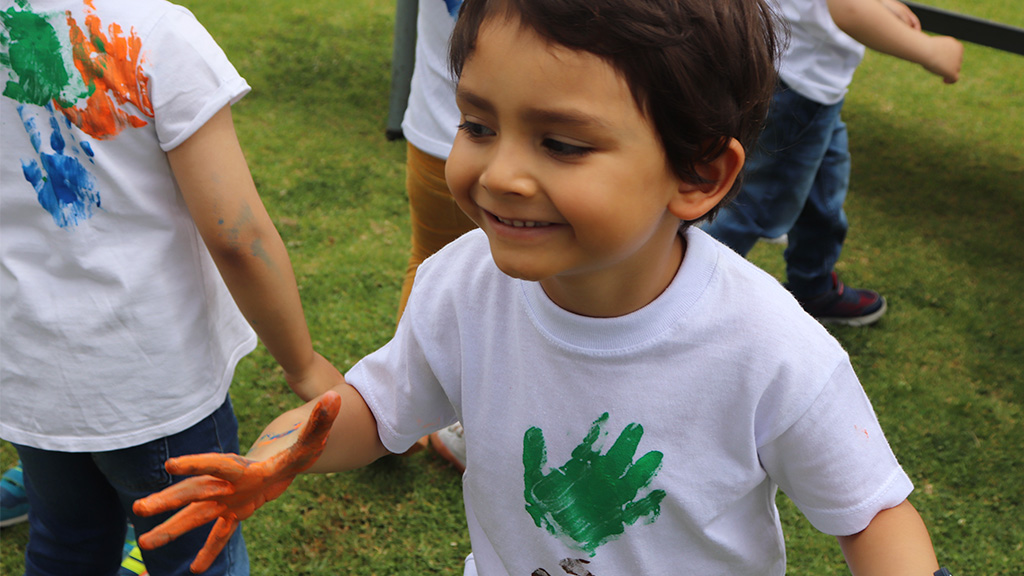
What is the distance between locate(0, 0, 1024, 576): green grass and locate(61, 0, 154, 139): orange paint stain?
4.51 feet

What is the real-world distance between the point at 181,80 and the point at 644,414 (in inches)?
33.6

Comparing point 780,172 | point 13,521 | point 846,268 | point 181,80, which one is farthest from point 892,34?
point 13,521

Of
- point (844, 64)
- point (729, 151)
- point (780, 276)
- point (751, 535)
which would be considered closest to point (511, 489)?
point (751, 535)

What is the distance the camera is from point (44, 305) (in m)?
1.46

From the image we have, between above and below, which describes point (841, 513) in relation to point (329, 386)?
above

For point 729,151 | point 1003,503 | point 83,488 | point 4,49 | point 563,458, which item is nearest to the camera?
point 729,151

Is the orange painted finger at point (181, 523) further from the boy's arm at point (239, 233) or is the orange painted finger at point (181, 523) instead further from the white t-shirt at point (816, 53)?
the white t-shirt at point (816, 53)

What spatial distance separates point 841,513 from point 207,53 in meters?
1.12

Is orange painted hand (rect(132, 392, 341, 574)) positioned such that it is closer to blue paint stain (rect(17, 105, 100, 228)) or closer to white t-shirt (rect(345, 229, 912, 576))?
white t-shirt (rect(345, 229, 912, 576))

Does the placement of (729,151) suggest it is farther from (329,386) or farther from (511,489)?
(329,386)

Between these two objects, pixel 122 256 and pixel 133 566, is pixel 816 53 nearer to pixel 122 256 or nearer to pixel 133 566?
pixel 122 256

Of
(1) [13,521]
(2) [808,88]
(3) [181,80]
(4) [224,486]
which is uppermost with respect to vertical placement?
(3) [181,80]

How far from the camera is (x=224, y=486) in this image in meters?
1.11

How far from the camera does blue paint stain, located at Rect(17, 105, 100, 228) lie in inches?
54.6
